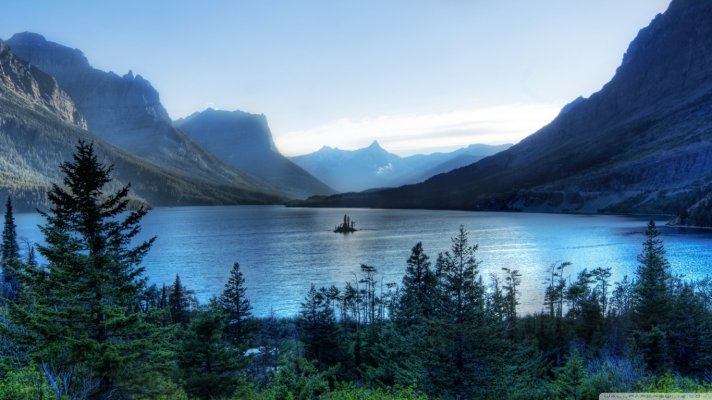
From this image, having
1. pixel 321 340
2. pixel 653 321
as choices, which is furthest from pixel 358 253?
pixel 653 321

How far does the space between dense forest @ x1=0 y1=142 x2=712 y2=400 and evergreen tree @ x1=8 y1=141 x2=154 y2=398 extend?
6 centimetres

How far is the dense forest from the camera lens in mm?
20266

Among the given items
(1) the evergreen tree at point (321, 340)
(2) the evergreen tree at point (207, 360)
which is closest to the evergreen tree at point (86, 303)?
(2) the evergreen tree at point (207, 360)

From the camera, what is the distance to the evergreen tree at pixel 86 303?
19.8m

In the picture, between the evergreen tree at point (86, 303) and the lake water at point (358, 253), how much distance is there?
5299cm

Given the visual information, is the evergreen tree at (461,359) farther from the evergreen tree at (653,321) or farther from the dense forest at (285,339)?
the evergreen tree at (653,321)

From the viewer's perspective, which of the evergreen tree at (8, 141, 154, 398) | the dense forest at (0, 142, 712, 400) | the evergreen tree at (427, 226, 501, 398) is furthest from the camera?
the evergreen tree at (427, 226, 501, 398)

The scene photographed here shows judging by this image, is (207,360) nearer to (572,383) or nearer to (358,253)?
(572,383)

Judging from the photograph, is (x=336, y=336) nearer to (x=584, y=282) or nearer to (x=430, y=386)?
(x=430, y=386)

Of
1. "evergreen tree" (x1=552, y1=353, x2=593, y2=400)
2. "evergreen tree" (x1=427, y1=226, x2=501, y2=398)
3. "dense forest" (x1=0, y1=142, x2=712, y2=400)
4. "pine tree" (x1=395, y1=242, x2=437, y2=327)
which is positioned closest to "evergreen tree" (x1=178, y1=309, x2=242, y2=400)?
"dense forest" (x1=0, y1=142, x2=712, y2=400)

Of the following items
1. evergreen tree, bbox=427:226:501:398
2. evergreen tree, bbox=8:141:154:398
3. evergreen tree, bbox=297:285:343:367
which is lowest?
evergreen tree, bbox=297:285:343:367

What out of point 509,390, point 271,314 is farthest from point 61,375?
point 271,314

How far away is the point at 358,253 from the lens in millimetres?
132500

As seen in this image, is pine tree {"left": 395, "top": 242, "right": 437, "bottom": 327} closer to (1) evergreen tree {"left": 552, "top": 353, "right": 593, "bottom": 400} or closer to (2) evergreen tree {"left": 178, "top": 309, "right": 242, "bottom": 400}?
(1) evergreen tree {"left": 552, "top": 353, "right": 593, "bottom": 400}
